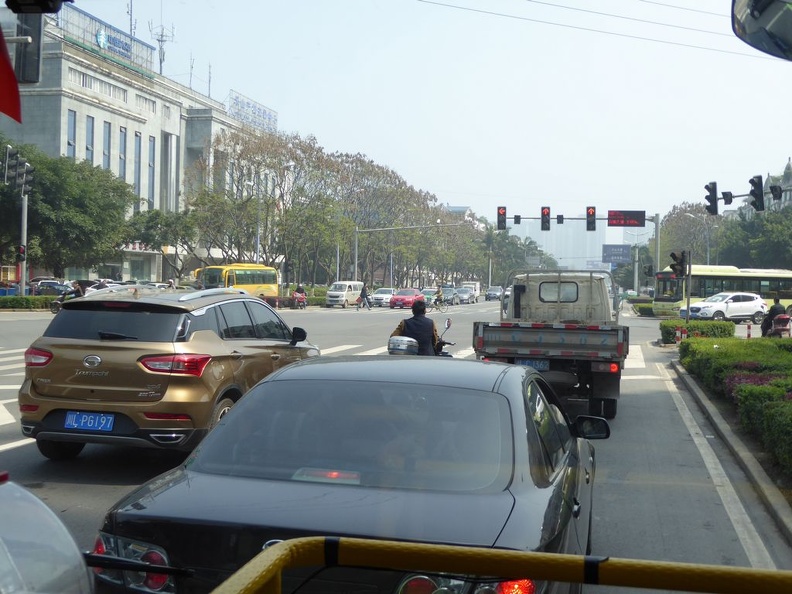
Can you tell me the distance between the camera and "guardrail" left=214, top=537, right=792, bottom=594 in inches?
72.2

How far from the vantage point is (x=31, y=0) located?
2.71 metres

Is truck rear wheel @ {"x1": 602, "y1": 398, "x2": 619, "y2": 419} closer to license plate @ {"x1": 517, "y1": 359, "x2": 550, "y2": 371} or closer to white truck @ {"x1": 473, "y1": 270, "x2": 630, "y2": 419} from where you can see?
white truck @ {"x1": 473, "y1": 270, "x2": 630, "y2": 419}

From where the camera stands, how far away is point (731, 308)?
4559cm

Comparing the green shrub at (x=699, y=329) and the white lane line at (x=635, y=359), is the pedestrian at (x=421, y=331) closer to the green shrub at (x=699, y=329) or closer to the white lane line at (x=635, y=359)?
the white lane line at (x=635, y=359)

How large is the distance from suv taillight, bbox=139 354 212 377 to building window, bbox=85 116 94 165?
6318 cm

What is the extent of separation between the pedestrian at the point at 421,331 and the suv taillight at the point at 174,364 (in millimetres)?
4004

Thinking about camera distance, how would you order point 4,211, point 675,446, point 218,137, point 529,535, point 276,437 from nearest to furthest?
1. point 529,535
2. point 276,437
3. point 675,446
4. point 4,211
5. point 218,137

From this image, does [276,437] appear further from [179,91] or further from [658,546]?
[179,91]

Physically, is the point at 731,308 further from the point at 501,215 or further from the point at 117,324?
the point at 117,324

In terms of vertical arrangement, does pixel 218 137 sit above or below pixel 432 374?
above

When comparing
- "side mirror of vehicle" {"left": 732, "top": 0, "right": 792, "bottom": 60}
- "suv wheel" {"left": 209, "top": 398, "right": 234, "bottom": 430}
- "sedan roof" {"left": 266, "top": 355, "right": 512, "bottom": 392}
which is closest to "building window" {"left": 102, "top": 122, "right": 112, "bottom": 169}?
"suv wheel" {"left": 209, "top": 398, "right": 234, "bottom": 430}

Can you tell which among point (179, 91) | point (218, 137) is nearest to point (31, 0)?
point (218, 137)

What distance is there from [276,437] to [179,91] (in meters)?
82.0

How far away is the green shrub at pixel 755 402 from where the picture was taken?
31.5 feet
